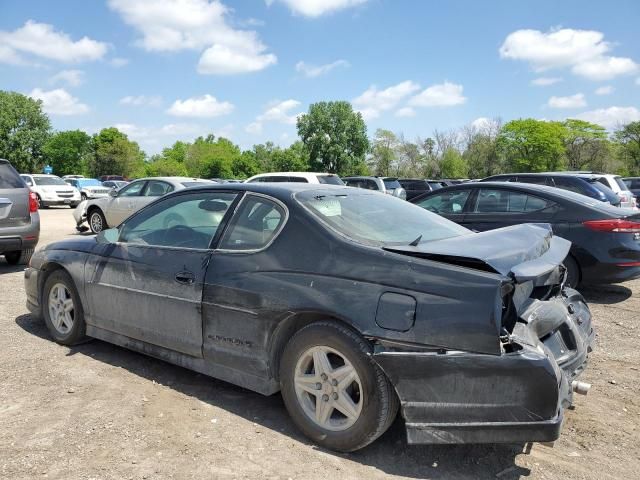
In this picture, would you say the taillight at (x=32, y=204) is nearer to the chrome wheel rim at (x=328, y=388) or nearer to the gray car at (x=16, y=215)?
the gray car at (x=16, y=215)

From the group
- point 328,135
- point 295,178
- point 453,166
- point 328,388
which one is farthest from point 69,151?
point 328,388

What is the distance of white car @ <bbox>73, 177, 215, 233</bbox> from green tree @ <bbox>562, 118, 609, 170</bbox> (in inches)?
2507

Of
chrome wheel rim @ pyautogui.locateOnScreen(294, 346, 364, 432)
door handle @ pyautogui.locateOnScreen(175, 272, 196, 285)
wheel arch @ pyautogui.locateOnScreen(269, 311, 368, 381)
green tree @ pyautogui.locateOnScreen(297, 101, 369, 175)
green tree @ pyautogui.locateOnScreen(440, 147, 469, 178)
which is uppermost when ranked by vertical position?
green tree @ pyautogui.locateOnScreen(297, 101, 369, 175)

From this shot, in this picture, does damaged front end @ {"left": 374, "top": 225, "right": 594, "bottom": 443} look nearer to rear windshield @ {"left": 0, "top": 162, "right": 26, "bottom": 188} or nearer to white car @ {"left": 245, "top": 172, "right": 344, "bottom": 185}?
rear windshield @ {"left": 0, "top": 162, "right": 26, "bottom": 188}

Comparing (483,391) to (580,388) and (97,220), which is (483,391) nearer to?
(580,388)

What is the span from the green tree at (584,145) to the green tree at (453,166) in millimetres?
13634

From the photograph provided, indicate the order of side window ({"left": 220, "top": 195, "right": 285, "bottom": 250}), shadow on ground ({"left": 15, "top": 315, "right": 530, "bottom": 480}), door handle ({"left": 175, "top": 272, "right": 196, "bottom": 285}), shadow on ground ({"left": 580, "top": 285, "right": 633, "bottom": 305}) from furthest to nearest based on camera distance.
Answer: shadow on ground ({"left": 580, "top": 285, "right": 633, "bottom": 305}) < door handle ({"left": 175, "top": 272, "right": 196, "bottom": 285}) < side window ({"left": 220, "top": 195, "right": 285, "bottom": 250}) < shadow on ground ({"left": 15, "top": 315, "right": 530, "bottom": 480})

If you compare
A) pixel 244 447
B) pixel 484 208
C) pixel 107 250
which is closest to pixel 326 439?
pixel 244 447

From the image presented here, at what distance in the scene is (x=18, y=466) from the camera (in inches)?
110

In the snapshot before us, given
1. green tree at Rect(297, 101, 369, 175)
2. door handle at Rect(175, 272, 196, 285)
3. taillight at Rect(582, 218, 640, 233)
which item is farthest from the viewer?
green tree at Rect(297, 101, 369, 175)

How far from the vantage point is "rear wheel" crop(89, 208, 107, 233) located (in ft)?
43.8

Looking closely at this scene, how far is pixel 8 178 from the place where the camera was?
7914mm

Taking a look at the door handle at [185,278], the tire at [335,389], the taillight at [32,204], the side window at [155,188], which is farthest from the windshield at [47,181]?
the tire at [335,389]

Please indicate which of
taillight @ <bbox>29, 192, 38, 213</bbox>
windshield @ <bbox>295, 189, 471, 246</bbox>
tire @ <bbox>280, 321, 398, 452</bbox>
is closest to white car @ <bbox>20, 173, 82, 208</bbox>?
taillight @ <bbox>29, 192, 38, 213</bbox>
